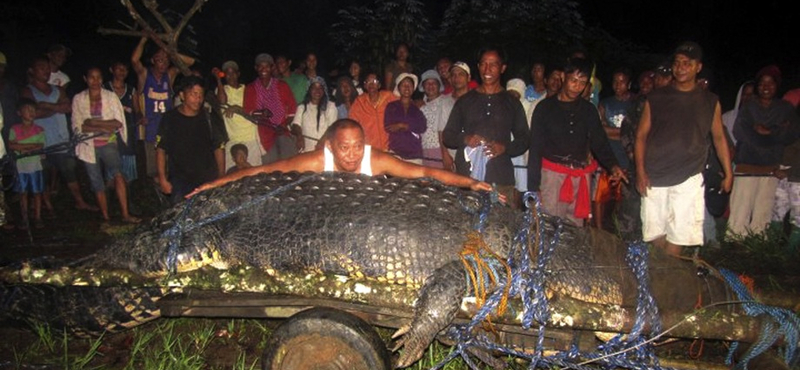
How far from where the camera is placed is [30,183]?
6.18 m

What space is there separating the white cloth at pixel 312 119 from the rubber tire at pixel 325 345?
4227 millimetres

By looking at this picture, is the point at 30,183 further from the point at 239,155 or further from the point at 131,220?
the point at 239,155

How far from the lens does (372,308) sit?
2734 millimetres

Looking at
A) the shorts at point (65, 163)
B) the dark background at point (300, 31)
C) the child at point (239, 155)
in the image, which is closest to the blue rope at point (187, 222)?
the child at point (239, 155)

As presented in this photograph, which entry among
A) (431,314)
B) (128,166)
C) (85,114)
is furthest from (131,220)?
(431,314)

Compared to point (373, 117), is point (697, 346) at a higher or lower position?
lower

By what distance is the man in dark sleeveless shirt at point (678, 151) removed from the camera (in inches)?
167

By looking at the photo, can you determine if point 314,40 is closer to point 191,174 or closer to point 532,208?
point 191,174

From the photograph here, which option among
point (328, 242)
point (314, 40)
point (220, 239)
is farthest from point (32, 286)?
point (314, 40)

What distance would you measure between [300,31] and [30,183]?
Result: 15.8 meters

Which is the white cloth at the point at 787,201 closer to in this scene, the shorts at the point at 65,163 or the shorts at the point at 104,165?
the shorts at the point at 104,165

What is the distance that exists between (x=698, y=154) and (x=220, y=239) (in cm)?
372

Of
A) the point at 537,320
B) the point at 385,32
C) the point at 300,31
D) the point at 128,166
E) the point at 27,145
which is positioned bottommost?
the point at 537,320

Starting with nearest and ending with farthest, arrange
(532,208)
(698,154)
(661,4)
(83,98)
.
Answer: (532,208) < (698,154) < (83,98) < (661,4)
